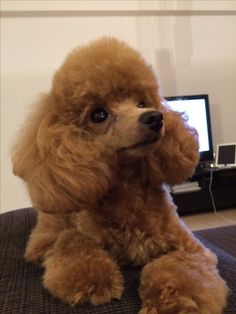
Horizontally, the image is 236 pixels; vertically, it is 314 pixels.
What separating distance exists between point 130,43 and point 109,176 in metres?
2.51

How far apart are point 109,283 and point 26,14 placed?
2.89 metres

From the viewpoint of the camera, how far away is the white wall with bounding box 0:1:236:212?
3105 millimetres

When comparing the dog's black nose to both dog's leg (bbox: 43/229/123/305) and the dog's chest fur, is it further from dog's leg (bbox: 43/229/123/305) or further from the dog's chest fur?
dog's leg (bbox: 43/229/123/305)

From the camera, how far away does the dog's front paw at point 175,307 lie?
23.9 inches

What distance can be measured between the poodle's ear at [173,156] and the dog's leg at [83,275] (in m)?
0.22

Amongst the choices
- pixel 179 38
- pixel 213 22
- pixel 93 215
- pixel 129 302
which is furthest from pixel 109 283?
pixel 213 22

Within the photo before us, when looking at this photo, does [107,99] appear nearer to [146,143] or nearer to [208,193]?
[146,143]

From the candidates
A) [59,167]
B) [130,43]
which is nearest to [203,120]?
[130,43]

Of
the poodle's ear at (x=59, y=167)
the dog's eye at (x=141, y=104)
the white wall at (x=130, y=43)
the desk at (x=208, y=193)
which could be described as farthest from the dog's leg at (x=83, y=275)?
the desk at (x=208, y=193)

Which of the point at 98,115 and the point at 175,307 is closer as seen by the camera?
the point at 175,307

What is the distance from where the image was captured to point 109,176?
77cm

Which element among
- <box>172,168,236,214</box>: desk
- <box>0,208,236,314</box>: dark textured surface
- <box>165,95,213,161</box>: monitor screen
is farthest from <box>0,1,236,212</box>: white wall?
<box>0,208,236,314</box>: dark textured surface

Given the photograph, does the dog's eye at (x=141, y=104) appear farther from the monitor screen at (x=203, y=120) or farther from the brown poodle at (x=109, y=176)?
the monitor screen at (x=203, y=120)

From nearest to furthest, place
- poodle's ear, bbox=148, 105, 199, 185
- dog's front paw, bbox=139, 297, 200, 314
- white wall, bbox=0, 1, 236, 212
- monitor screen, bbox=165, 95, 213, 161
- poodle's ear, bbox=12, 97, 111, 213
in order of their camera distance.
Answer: dog's front paw, bbox=139, 297, 200, 314, poodle's ear, bbox=12, 97, 111, 213, poodle's ear, bbox=148, 105, 199, 185, white wall, bbox=0, 1, 236, 212, monitor screen, bbox=165, 95, 213, 161
